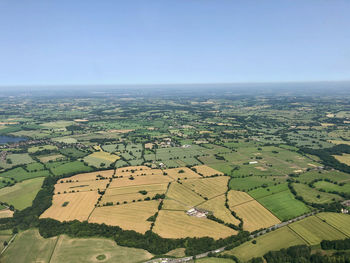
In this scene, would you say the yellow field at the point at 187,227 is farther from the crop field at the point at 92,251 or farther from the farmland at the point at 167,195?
the crop field at the point at 92,251

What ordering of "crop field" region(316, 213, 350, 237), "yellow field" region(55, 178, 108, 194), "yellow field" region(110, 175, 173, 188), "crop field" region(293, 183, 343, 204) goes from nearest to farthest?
"crop field" region(316, 213, 350, 237), "crop field" region(293, 183, 343, 204), "yellow field" region(55, 178, 108, 194), "yellow field" region(110, 175, 173, 188)

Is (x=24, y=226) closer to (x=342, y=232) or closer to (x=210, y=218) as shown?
(x=210, y=218)

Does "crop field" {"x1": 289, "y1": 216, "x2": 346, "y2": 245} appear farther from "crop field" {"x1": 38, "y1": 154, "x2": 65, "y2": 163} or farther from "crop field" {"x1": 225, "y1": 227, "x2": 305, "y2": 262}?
"crop field" {"x1": 38, "y1": 154, "x2": 65, "y2": 163}

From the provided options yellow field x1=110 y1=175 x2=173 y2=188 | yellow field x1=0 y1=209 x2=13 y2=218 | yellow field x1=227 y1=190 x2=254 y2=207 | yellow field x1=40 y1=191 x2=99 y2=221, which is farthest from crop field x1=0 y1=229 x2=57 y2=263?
yellow field x1=227 y1=190 x2=254 y2=207

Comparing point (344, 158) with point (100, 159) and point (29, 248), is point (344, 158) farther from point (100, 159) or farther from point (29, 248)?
point (29, 248)

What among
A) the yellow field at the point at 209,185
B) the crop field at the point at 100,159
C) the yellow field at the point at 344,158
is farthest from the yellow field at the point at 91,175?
the yellow field at the point at 344,158

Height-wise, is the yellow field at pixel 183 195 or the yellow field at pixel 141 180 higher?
the yellow field at pixel 183 195

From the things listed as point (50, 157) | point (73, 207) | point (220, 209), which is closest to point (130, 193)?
point (73, 207)
